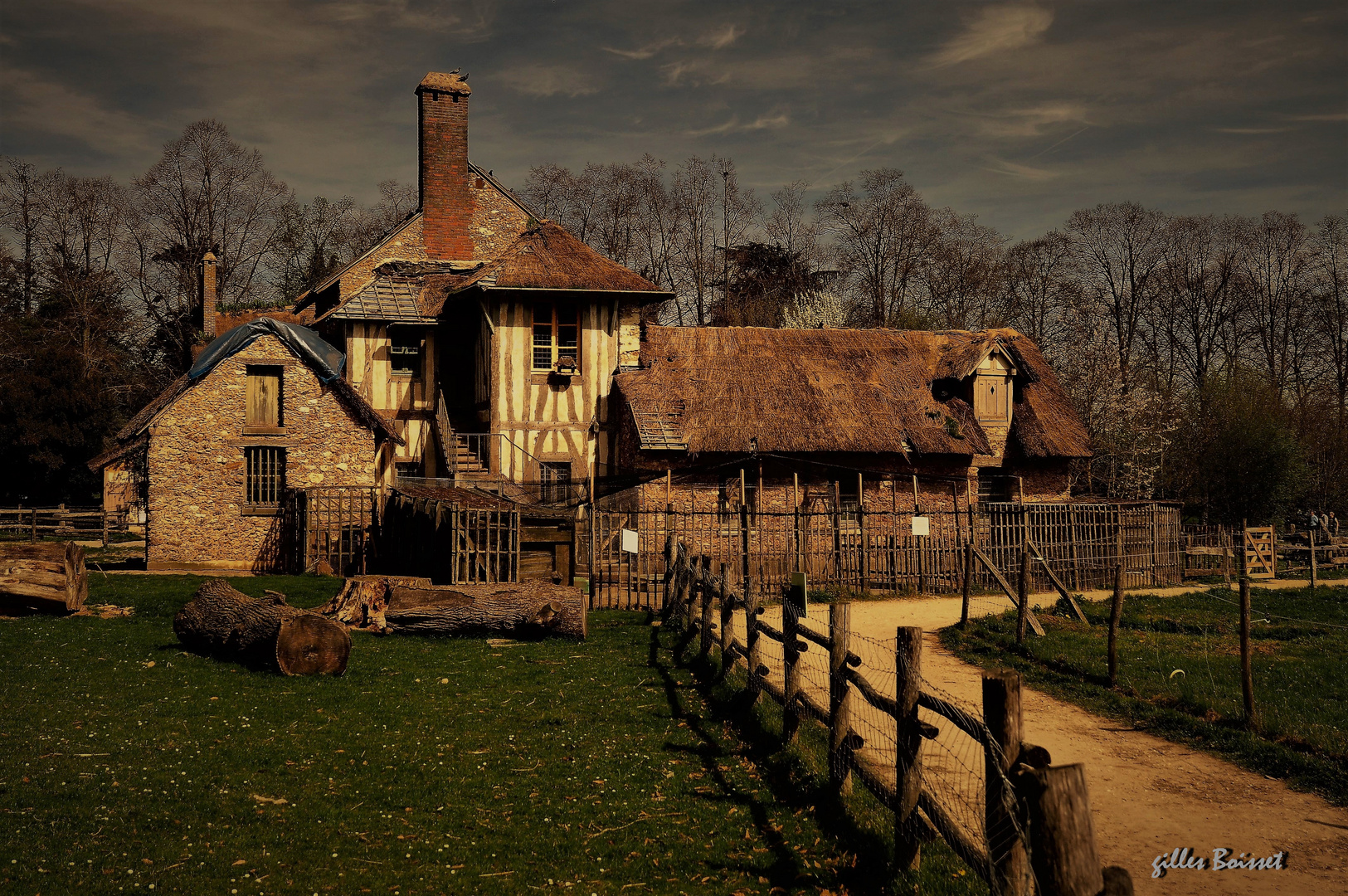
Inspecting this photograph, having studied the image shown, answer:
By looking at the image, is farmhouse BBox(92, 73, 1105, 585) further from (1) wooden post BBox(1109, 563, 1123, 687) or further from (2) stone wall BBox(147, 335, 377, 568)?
(1) wooden post BBox(1109, 563, 1123, 687)

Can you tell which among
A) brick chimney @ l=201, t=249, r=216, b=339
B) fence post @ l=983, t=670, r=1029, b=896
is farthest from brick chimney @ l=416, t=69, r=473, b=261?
fence post @ l=983, t=670, r=1029, b=896

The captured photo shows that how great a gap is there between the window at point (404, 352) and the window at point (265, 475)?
591 centimetres

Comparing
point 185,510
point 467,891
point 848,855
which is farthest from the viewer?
point 185,510

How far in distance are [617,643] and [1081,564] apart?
13517mm

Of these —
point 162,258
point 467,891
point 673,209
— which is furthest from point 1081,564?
Result: point 162,258

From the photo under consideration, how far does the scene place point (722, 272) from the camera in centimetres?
5072

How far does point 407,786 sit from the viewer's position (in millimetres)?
8117

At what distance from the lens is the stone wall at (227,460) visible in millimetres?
22766

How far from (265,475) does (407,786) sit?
57.5 feet

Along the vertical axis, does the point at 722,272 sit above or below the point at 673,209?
below

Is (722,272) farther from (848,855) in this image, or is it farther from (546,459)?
(848,855)

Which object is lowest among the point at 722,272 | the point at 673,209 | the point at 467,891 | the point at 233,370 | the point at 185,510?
the point at 467,891

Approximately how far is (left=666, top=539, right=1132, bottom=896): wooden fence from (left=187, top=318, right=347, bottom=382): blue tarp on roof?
51.1 ft

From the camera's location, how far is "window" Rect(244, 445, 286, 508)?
2348 centimetres
